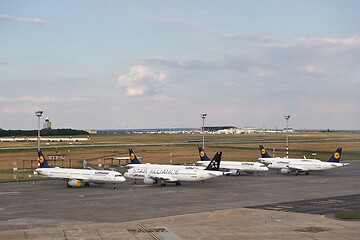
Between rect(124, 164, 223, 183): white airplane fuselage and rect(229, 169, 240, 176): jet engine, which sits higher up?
rect(124, 164, 223, 183): white airplane fuselage

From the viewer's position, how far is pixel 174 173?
97062 mm

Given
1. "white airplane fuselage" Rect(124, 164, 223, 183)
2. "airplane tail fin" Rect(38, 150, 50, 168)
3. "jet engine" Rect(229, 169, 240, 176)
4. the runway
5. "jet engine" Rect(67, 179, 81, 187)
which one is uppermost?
"airplane tail fin" Rect(38, 150, 50, 168)

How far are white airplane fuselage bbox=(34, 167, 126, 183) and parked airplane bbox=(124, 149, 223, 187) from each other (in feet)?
21.7

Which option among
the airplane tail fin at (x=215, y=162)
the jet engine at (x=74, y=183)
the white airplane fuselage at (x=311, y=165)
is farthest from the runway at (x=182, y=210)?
the white airplane fuselage at (x=311, y=165)

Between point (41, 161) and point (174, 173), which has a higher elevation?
point (41, 161)

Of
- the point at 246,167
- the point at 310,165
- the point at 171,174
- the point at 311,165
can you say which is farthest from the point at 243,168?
the point at 171,174

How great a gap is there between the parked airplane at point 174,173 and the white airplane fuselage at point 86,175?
21.7 feet

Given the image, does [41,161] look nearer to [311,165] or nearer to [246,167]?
[246,167]

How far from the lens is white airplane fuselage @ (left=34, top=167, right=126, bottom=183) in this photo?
305ft

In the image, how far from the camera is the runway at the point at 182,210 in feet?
175

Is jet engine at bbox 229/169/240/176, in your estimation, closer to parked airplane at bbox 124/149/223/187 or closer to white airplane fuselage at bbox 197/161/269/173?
white airplane fuselage at bbox 197/161/269/173

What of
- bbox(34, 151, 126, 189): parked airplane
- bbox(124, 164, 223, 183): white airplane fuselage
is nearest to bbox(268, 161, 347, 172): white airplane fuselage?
bbox(124, 164, 223, 183): white airplane fuselage

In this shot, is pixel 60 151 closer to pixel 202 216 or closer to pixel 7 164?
pixel 7 164

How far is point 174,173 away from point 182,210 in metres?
29.0
